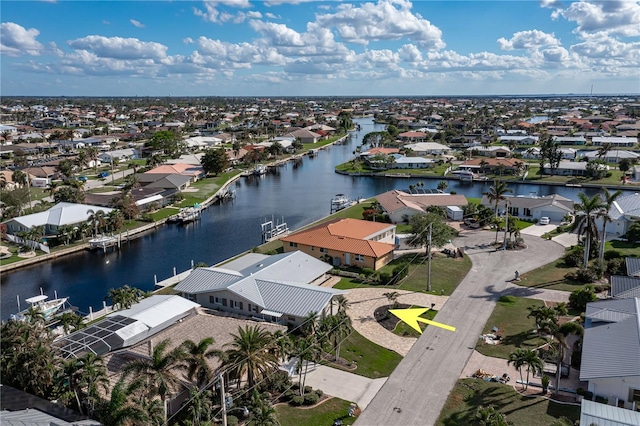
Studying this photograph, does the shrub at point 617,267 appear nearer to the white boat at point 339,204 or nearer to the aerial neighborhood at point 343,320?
the aerial neighborhood at point 343,320

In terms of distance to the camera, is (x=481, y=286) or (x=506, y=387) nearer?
(x=506, y=387)

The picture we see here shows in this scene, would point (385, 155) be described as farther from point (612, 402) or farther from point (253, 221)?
point (612, 402)

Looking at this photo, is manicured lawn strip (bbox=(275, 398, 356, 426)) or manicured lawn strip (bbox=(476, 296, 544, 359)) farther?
manicured lawn strip (bbox=(476, 296, 544, 359))

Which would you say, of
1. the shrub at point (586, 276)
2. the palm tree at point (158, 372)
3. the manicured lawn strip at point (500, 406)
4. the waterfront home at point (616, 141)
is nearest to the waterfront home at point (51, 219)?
the palm tree at point (158, 372)

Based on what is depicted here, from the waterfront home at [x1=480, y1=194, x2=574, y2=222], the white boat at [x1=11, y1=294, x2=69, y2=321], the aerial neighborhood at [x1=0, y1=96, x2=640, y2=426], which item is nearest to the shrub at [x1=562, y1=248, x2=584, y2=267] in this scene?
the aerial neighborhood at [x1=0, y1=96, x2=640, y2=426]

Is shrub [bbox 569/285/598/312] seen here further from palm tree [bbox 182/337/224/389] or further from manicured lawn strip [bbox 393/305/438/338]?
palm tree [bbox 182/337/224/389]

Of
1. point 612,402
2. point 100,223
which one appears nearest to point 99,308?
point 100,223
